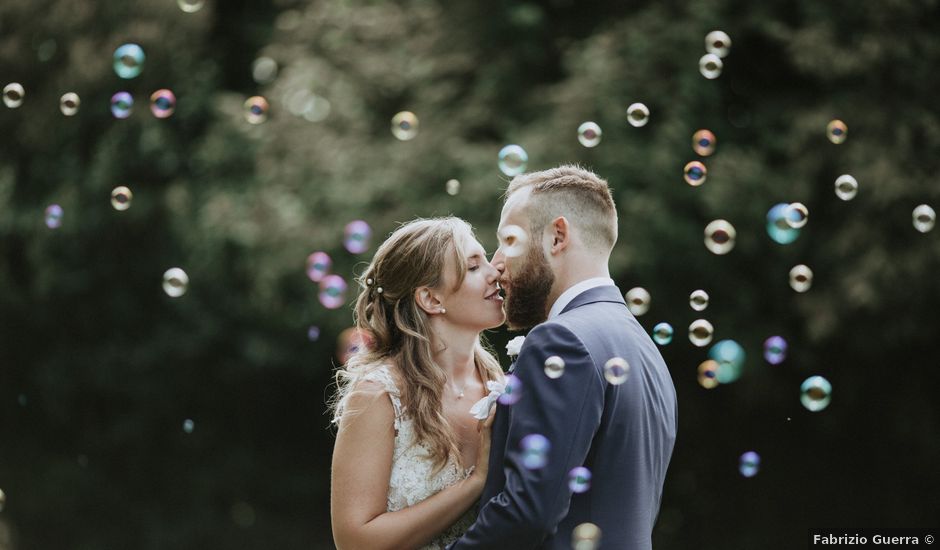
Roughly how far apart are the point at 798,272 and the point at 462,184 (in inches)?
163

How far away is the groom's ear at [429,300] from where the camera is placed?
2.96 metres

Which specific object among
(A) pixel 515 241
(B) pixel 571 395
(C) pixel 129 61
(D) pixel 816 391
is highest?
(C) pixel 129 61

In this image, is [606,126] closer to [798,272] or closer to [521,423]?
[798,272]

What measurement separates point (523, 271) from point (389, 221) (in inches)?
208

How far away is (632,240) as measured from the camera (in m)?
7.22

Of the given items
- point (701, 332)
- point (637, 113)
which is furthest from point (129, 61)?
point (701, 332)

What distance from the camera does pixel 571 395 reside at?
230 cm

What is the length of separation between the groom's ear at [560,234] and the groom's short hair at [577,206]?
15 mm

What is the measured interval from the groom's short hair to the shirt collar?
0.10 metres

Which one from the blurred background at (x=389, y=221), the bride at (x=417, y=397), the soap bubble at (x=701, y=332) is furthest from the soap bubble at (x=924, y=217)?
the bride at (x=417, y=397)

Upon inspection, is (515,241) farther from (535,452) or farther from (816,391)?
(816,391)

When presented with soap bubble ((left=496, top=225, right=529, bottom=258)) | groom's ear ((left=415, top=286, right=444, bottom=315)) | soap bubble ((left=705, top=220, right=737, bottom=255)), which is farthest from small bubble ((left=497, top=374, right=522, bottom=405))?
soap bubble ((left=705, top=220, right=737, bottom=255))

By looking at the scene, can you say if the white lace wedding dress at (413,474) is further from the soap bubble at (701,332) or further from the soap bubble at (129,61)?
the soap bubble at (129,61)

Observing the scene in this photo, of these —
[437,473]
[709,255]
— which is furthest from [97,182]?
[437,473]
